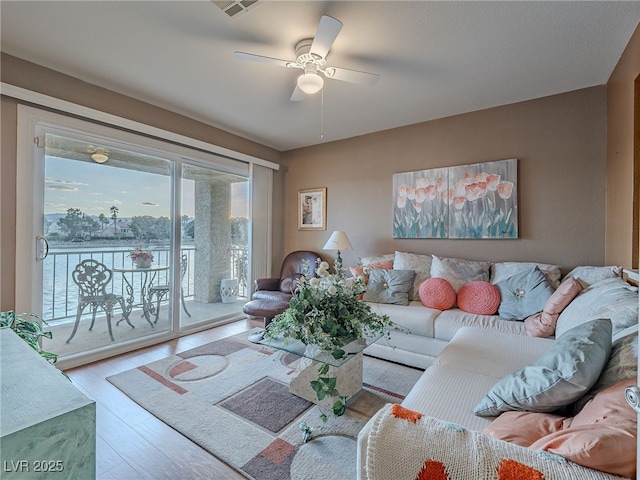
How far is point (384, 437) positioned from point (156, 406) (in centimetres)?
187

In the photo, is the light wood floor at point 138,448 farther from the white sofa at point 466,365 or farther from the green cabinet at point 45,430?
the white sofa at point 466,365

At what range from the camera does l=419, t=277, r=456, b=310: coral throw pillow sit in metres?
2.70

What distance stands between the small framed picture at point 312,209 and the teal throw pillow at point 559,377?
3270mm

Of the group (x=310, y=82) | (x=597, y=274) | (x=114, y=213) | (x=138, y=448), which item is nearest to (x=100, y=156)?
(x=114, y=213)

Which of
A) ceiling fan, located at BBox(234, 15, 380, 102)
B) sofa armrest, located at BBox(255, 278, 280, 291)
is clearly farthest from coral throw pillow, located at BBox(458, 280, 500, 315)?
sofa armrest, located at BBox(255, 278, 280, 291)

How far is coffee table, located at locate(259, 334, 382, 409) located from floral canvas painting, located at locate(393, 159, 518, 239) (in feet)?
6.11

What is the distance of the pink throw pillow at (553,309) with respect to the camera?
2.04 metres

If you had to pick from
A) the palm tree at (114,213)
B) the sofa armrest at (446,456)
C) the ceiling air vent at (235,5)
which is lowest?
the sofa armrest at (446,456)

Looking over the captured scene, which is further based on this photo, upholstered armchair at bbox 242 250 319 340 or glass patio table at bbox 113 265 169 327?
upholstered armchair at bbox 242 250 319 340

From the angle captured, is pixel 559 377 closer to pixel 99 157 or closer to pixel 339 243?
pixel 339 243

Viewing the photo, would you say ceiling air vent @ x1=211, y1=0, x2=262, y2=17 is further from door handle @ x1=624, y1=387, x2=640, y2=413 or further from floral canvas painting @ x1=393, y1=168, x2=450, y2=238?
floral canvas painting @ x1=393, y1=168, x2=450, y2=238

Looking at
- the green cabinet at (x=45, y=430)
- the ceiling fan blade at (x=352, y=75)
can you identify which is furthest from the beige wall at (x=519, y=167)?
the green cabinet at (x=45, y=430)

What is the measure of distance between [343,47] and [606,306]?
90.9 inches

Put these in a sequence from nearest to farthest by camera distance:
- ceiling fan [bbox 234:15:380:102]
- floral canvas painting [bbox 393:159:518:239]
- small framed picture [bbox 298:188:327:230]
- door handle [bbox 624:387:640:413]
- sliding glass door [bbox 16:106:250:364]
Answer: door handle [bbox 624:387:640:413] < ceiling fan [bbox 234:15:380:102] < sliding glass door [bbox 16:106:250:364] < floral canvas painting [bbox 393:159:518:239] < small framed picture [bbox 298:188:327:230]
